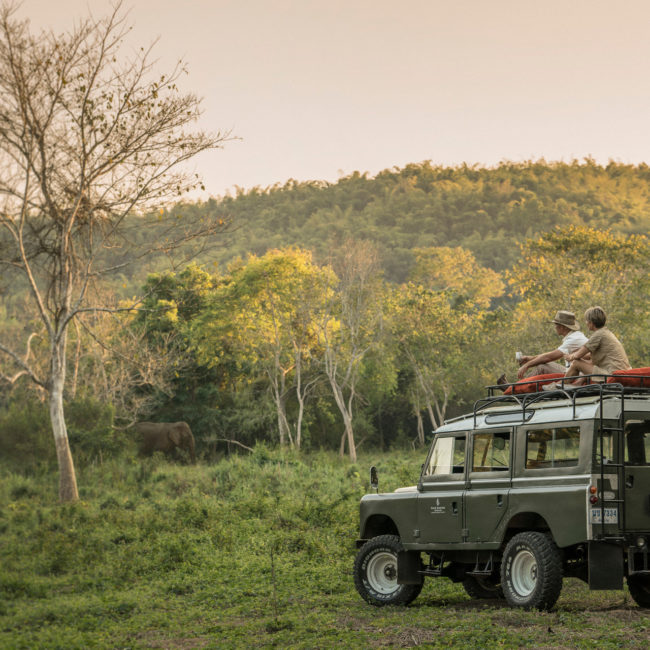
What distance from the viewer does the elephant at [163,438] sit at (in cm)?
4319

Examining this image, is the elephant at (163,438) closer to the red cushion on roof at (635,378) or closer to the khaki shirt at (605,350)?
the khaki shirt at (605,350)

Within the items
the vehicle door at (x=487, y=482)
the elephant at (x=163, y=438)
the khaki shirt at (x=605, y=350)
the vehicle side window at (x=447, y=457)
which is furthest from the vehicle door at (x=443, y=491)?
the elephant at (x=163, y=438)

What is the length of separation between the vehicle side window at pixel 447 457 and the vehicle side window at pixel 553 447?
3.80 ft

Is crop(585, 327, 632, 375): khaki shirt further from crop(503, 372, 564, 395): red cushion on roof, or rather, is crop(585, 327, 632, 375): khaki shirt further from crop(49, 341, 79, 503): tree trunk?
crop(49, 341, 79, 503): tree trunk

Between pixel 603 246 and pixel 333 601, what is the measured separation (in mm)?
39211

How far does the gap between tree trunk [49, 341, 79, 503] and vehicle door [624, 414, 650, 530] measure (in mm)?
21647

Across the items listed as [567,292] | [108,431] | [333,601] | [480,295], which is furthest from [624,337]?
[480,295]

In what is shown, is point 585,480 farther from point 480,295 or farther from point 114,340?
point 480,295

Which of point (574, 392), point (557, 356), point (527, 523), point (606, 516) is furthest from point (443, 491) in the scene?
point (606, 516)

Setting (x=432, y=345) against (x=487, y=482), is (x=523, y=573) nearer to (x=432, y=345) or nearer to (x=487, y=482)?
(x=487, y=482)

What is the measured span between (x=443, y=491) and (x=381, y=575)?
5.56ft

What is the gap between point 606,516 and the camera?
991 cm

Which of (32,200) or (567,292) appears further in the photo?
(567,292)

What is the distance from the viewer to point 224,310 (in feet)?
167
